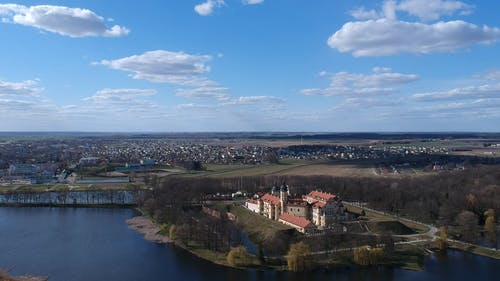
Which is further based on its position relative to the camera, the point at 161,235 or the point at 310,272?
the point at 161,235

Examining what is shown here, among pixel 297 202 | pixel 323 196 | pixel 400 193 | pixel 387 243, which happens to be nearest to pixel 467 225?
pixel 387 243

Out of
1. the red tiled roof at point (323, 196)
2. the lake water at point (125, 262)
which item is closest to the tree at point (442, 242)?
the lake water at point (125, 262)

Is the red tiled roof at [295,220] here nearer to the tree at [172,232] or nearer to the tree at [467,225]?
the tree at [172,232]

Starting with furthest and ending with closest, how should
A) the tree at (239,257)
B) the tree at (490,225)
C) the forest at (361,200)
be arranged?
1. the tree at (490,225)
2. the forest at (361,200)
3. the tree at (239,257)

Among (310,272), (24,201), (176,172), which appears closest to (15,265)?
(310,272)

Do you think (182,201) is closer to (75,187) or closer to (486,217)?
(75,187)

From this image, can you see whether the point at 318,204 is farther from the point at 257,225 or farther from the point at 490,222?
the point at 490,222

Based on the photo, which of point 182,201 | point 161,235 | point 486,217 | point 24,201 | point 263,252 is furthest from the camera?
point 24,201
